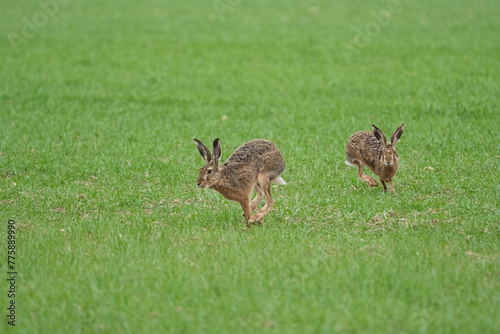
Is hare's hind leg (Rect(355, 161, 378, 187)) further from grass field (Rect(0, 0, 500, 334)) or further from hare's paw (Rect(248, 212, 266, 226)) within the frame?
hare's paw (Rect(248, 212, 266, 226))

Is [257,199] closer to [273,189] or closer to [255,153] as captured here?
[255,153]

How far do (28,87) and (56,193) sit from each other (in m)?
8.31

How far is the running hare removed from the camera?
30.1 feet

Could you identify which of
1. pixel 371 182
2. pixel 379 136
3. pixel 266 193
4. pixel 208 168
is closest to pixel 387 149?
pixel 379 136

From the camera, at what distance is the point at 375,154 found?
9.48 metres

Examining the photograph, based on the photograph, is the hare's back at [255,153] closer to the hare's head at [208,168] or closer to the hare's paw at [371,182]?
the hare's head at [208,168]

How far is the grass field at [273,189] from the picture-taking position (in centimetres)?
568

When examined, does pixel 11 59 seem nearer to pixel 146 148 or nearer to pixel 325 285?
pixel 146 148

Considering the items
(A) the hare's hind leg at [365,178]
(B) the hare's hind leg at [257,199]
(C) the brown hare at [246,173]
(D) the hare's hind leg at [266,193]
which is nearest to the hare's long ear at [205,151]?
(C) the brown hare at [246,173]

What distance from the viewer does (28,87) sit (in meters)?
17.0

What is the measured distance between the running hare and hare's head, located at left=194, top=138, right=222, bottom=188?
2.56m

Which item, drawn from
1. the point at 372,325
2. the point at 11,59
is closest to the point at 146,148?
the point at 372,325

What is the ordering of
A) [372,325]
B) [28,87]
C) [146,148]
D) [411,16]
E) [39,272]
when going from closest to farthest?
[372,325] → [39,272] → [146,148] → [28,87] → [411,16]

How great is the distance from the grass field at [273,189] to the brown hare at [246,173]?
0.31 metres
